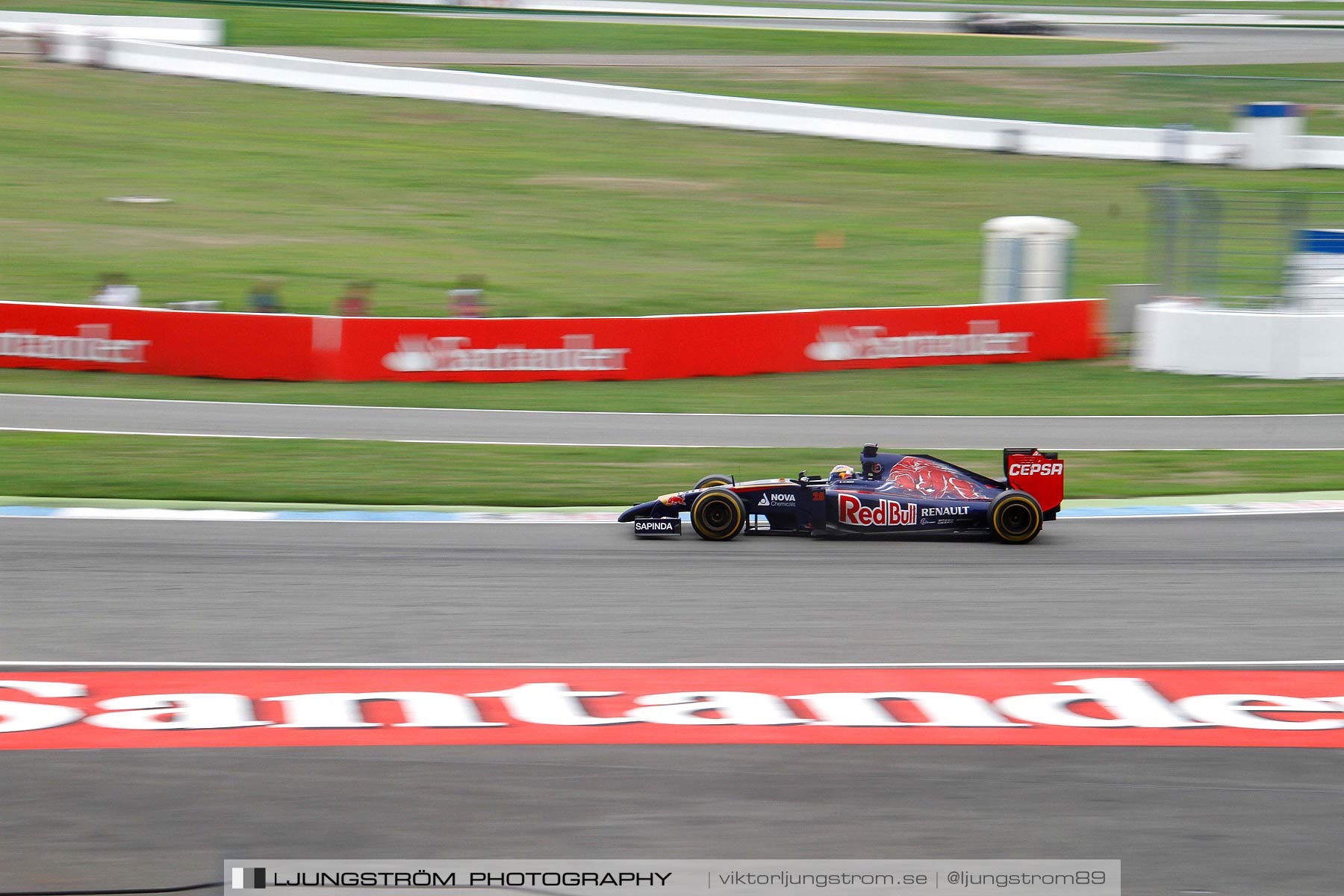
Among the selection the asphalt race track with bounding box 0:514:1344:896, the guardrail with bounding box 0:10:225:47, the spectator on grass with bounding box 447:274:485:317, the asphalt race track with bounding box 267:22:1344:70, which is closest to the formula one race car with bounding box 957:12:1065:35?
the asphalt race track with bounding box 267:22:1344:70

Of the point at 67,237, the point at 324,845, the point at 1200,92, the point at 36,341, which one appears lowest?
the point at 324,845

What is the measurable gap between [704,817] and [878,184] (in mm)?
26130

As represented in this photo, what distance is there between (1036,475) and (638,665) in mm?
4540

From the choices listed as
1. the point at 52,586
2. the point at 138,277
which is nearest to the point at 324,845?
the point at 52,586

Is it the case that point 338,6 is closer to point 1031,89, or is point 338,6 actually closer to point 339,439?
point 1031,89

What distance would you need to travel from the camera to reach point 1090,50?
137 feet

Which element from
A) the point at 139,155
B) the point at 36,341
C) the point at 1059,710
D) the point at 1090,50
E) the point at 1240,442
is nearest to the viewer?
the point at 1059,710

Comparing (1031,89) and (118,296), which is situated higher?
(1031,89)

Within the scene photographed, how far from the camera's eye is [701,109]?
114 feet

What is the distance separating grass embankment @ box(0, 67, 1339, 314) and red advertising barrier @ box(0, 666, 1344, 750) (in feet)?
48.6

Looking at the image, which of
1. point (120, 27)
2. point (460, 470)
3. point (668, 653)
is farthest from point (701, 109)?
point (668, 653)

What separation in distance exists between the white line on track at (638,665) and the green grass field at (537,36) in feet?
113

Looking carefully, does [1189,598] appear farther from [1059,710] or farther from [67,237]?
[67,237]

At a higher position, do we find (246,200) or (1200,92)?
(1200,92)
